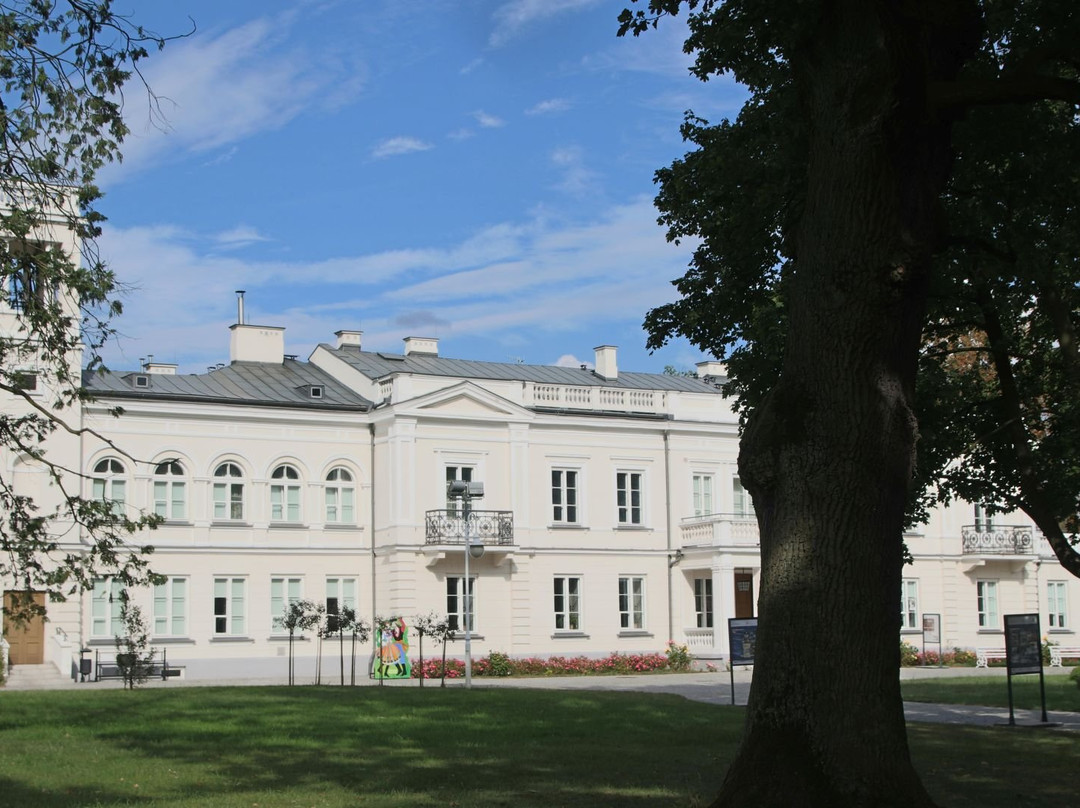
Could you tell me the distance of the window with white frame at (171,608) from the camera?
4012 centimetres

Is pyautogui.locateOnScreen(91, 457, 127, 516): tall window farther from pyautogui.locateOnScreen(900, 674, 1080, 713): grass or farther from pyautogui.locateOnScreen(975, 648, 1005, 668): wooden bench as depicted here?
pyautogui.locateOnScreen(975, 648, 1005, 668): wooden bench

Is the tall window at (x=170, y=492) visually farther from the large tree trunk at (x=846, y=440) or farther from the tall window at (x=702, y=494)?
the large tree trunk at (x=846, y=440)

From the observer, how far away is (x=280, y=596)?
139 ft

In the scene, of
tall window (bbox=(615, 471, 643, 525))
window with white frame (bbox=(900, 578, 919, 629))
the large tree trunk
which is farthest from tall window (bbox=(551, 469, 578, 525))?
the large tree trunk

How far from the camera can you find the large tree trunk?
28.8ft

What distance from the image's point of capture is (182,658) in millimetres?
40000

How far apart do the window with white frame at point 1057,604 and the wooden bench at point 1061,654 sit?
47.3 inches

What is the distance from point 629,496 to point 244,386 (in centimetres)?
1354

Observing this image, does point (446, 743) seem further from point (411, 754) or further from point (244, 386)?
point (244, 386)

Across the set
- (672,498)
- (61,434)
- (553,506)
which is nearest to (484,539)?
(553,506)

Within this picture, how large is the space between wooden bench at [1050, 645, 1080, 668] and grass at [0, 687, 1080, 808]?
31125mm

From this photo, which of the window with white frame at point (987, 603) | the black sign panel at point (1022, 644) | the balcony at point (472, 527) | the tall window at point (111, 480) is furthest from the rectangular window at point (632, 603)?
the black sign panel at point (1022, 644)

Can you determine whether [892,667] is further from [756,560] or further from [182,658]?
[756,560]

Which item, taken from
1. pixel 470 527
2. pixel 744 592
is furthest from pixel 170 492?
pixel 744 592
